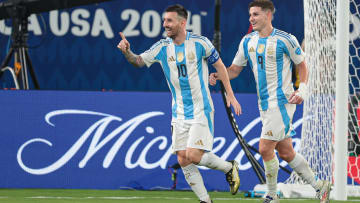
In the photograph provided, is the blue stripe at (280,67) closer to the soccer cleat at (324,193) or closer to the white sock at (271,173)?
the white sock at (271,173)

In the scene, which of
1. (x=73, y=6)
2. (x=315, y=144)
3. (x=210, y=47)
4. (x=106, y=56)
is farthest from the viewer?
(x=106, y=56)

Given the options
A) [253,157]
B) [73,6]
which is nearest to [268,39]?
[253,157]

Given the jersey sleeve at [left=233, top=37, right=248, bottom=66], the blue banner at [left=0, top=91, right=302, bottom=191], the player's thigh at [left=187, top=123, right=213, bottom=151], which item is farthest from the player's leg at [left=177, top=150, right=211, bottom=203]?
the blue banner at [left=0, top=91, right=302, bottom=191]

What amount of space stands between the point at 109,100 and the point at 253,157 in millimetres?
1704

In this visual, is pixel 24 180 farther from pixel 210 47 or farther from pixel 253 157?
pixel 210 47

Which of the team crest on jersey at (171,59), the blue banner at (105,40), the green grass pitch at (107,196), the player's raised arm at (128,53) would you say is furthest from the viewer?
the blue banner at (105,40)

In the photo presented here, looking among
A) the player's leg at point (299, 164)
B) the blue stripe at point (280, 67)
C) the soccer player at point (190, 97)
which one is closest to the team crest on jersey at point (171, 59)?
the soccer player at point (190, 97)

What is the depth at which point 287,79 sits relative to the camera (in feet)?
22.6

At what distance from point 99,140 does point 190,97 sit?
8.31 ft

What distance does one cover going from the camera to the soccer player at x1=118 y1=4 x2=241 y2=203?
659cm

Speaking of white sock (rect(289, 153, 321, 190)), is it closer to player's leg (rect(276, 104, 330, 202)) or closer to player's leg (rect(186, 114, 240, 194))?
player's leg (rect(276, 104, 330, 202))

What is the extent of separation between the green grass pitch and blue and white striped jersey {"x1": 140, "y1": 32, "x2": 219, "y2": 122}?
1.23 meters

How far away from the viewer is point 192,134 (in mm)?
6559

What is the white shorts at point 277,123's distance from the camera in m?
6.77
